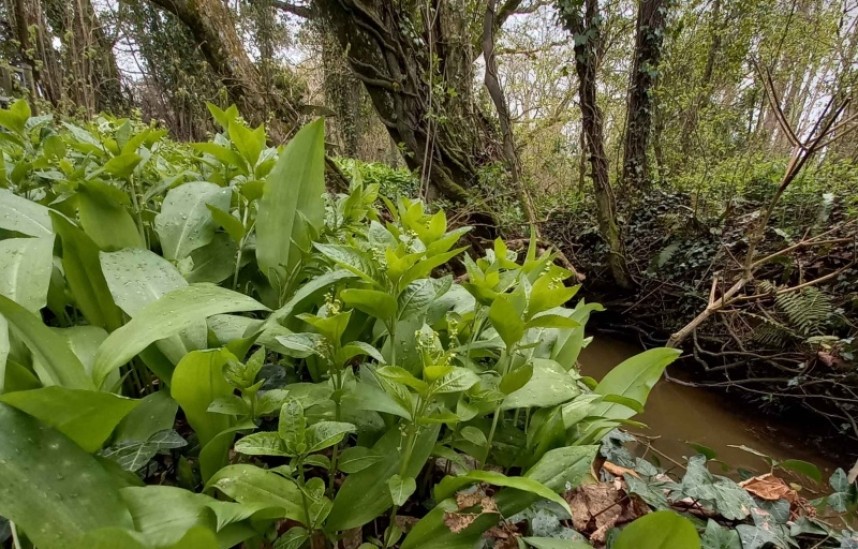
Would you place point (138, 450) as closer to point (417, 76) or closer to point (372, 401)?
point (372, 401)

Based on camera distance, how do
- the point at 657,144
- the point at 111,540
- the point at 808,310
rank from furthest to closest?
the point at 657,144
the point at 808,310
the point at 111,540

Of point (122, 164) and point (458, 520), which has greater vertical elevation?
point (122, 164)

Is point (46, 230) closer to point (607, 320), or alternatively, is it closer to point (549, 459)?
point (549, 459)

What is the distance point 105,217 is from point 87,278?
95mm

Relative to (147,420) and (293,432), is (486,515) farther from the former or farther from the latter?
(147,420)

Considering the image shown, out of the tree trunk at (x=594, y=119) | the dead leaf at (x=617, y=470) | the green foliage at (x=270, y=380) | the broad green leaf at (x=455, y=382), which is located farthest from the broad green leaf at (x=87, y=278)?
the tree trunk at (x=594, y=119)

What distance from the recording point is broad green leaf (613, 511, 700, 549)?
1.23 ft

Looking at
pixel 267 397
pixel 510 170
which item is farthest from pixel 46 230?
pixel 510 170

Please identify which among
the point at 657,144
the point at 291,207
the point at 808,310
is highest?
the point at 657,144

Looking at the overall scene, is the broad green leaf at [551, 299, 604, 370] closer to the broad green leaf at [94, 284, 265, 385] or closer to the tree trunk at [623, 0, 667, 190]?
the broad green leaf at [94, 284, 265, 385]

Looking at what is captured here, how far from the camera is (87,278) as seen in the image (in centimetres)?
52

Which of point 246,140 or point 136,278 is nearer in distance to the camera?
point 136,278

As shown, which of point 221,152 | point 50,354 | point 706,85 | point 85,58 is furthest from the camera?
point 706,85

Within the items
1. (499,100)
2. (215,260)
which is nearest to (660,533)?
(215,260)
